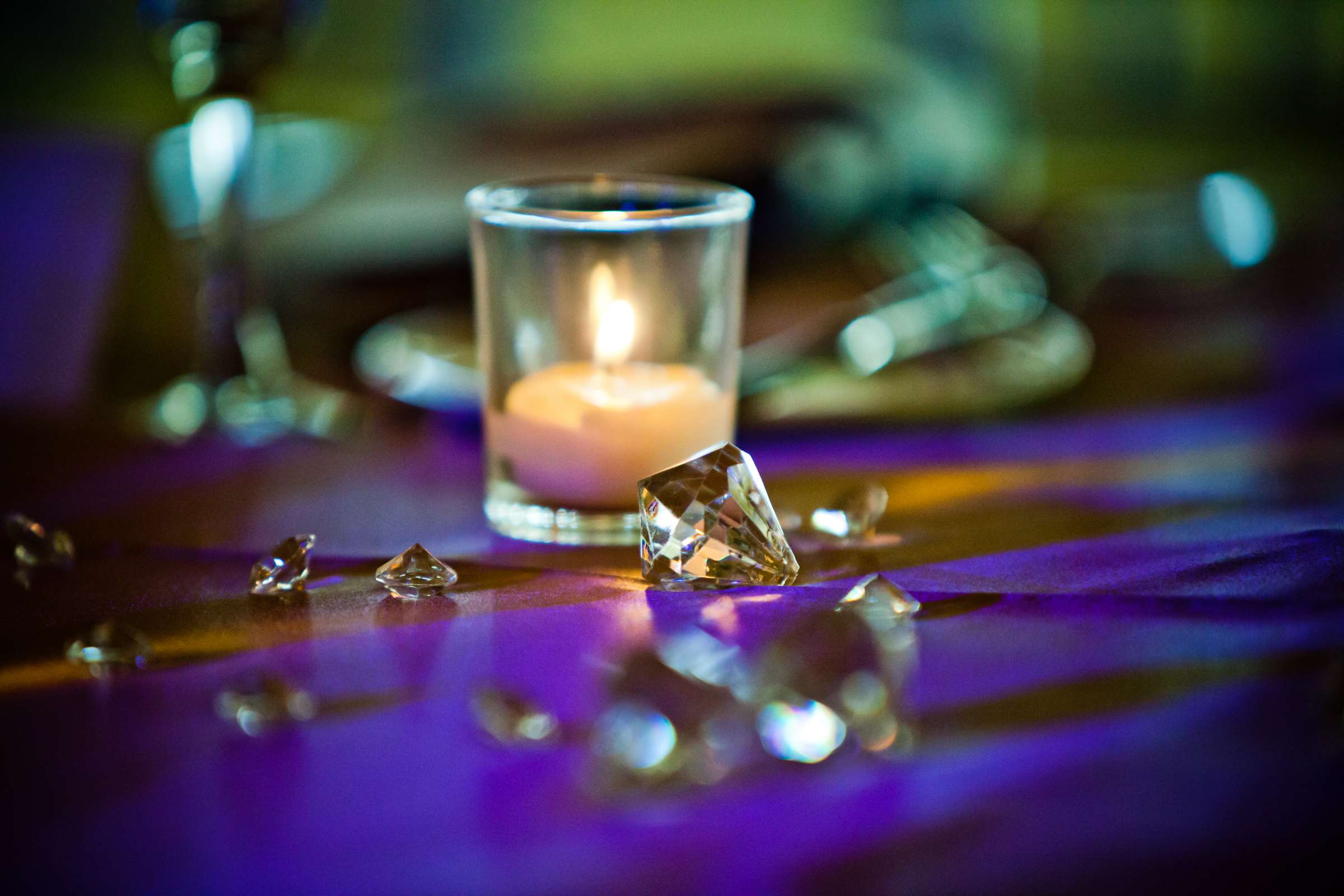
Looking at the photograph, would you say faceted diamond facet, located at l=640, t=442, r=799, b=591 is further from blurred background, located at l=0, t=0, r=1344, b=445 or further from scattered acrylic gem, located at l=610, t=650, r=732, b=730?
blurred background, located at l=0, t=0, r=1344, b=445

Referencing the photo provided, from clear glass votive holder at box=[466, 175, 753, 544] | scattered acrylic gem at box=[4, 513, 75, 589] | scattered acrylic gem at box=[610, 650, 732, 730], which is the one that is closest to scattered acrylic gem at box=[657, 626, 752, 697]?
scattered acrylic gem at box=[610, 650, 732, 730]

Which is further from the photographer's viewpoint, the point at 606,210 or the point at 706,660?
the point at 606,210

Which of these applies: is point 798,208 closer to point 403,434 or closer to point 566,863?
point 403,434

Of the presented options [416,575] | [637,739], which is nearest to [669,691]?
[637,739]

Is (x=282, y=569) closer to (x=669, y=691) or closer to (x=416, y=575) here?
(x=416, y=575)

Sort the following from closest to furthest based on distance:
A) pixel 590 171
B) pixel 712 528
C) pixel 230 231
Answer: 1. pixel 712 528
2. pixel 230 231
3. pixel 590 171

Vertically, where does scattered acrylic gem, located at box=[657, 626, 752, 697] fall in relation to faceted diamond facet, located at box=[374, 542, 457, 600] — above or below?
above
